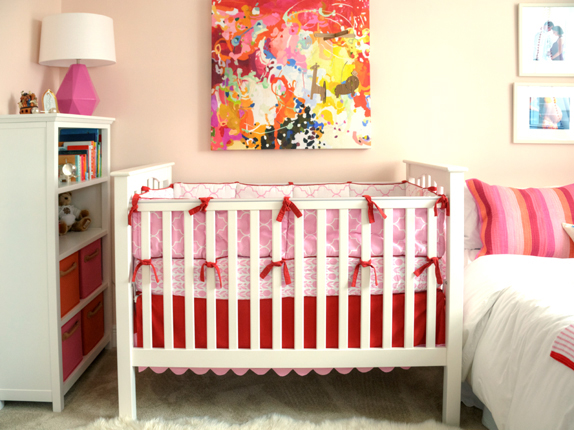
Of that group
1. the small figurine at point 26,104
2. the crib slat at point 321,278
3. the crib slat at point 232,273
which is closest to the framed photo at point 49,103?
the small figurine at point 26,104

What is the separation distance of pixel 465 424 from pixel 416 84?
5.12ft

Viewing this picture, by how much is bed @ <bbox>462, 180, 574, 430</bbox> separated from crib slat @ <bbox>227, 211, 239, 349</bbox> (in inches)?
32.7

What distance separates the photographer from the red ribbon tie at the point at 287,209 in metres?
1.75

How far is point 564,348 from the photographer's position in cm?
132

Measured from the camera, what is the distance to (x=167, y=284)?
182cm

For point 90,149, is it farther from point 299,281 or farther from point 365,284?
point 365,284

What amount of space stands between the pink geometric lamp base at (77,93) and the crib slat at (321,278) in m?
1.26

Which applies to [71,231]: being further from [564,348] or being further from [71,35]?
[564,348]

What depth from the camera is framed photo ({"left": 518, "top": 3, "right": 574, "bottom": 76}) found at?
2535mm

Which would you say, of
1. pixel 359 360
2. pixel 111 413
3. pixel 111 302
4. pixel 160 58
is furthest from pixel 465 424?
pixel 160 58

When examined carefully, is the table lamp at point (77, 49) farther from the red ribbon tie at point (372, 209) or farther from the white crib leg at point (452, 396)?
the white crib leg at point (452, 396)

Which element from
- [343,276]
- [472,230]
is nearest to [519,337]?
[343,276]

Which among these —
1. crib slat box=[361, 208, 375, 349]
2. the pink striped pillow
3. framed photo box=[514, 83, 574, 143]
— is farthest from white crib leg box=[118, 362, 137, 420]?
framed photo box=[514, 83, 574, 143]

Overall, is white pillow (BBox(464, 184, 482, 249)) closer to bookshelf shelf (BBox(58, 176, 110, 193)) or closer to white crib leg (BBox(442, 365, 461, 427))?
white crib leg (BBox(442, 365, 461, 427))
